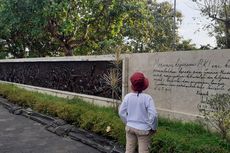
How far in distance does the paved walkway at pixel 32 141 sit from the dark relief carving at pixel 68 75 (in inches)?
86.9

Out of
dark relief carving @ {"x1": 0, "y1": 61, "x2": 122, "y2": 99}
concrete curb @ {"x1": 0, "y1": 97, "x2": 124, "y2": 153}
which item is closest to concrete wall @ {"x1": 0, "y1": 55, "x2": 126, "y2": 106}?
dark relief carving @ {"x1": 0, "y1": 61, "x2": 122, "y2": 99}

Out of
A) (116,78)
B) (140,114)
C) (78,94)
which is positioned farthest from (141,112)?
(78,94)

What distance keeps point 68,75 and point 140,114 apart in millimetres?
8576

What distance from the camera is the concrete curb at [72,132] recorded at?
715 cm

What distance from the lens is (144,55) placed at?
30.0 feet

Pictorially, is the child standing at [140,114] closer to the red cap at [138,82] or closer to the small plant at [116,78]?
the red cap at [138,82]

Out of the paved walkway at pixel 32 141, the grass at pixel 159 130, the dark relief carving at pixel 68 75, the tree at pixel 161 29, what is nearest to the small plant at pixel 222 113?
the grass at pixel 159 130

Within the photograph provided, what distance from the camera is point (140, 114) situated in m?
4.90

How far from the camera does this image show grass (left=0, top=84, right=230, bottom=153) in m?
5.76

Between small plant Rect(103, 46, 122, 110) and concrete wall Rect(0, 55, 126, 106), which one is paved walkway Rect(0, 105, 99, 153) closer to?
concrete wall Rect(0, 55, 126, 106)

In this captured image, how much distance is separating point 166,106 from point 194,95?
957 millimetres

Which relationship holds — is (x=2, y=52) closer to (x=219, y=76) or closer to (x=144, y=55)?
(x=144, y=55)

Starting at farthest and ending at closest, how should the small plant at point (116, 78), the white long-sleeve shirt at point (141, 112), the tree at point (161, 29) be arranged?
1. the tree at point (161, 29)
2. the small plant at point (116, 78)
3. the white long-sleeve shirt at point (141, 112)

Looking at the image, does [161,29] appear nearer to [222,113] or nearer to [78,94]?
[78,94]
